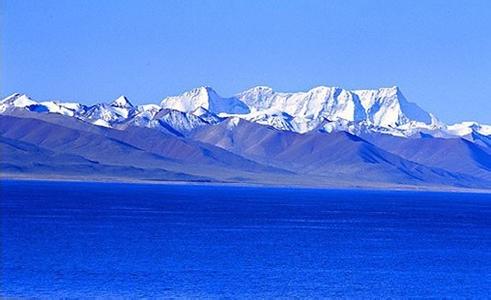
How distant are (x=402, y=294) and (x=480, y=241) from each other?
154 feet

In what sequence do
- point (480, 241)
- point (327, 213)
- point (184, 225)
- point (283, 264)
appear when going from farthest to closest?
point (327, 213)
point (184, 225)
point (480, 241)
point (283, 264)

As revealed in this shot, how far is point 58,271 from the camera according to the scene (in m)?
72.1

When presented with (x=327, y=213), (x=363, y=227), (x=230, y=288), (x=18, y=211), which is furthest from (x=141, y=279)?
(x=327, y=213)

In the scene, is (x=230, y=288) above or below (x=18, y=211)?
below

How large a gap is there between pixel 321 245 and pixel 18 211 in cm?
5034

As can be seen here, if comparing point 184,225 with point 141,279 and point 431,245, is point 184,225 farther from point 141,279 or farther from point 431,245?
point 141,279

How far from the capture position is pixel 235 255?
87438 millimetres

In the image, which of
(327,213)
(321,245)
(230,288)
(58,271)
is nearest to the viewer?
(230,288)

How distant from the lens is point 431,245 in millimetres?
105188

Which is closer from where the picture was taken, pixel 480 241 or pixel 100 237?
pixel 100 237

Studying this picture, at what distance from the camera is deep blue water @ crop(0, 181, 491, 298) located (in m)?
67.6

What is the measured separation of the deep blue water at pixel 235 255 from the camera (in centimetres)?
6762

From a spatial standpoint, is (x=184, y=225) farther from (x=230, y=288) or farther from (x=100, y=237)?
(x=230, y=288)

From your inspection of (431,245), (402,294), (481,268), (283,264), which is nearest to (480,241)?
(431,245)
